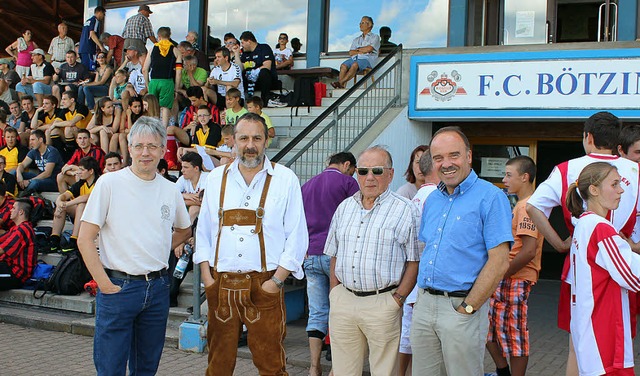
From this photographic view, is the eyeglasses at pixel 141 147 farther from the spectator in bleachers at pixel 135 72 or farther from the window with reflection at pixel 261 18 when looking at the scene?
the window with reflection at pixel 261 18

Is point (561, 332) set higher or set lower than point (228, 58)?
lower

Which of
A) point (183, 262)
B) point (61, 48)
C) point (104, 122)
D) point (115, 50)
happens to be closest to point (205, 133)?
point (104, 122)

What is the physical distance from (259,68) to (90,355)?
6.95m

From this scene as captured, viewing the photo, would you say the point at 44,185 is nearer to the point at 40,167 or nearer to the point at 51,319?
the point at 40,167

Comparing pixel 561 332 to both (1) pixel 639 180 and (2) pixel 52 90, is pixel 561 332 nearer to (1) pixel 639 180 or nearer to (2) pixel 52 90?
(1) pixel 639 180

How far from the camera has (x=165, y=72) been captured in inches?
480

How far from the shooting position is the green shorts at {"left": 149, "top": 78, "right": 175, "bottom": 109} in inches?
470

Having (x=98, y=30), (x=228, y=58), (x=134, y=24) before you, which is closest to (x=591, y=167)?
(x=228, y=58)

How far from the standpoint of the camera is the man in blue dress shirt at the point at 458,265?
3746 mm

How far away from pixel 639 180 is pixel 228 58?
29.3ft

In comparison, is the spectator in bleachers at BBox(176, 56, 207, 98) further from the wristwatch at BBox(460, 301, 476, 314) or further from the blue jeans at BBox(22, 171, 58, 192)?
the wristwatch at BBox(460, 301, 476, 314)

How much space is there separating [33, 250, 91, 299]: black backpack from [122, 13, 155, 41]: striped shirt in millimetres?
7168

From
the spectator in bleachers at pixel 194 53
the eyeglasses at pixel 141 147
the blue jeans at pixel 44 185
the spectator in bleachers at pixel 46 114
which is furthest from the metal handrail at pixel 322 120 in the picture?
the spectator in bleachers at pixel 46 114

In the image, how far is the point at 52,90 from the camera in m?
14.5
